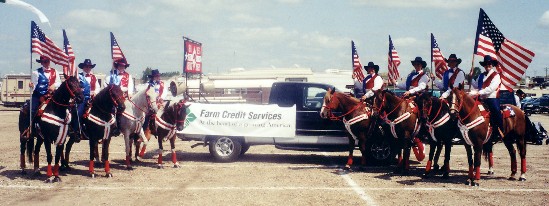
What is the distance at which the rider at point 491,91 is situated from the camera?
9.54 meters

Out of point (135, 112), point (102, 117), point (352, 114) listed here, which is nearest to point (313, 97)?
point (352, 114)

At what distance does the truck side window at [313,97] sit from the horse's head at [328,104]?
109cm

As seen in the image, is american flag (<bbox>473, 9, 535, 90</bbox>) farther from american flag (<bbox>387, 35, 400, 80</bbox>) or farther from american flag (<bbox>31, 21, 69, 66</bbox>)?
american flag (<bbox>31, 21, 69, 66</bbox>)

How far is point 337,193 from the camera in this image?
28.0ft

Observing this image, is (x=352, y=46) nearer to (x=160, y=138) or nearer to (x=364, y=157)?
(x=364, y=157)

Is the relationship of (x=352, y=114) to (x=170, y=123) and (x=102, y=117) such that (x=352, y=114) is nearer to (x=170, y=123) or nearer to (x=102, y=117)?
(x=170, y=123)

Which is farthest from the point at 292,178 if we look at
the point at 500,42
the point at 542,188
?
the point at 500,42

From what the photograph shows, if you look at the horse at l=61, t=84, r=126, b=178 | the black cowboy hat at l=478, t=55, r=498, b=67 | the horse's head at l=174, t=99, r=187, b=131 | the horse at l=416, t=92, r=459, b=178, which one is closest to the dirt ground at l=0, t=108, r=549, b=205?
the horse at l=61, t=84, r=126, b=178

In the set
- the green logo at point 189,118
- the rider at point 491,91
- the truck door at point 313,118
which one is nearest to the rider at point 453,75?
the rider at point 491,91

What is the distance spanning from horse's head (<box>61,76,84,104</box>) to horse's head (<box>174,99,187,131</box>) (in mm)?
2617

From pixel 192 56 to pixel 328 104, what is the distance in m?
7.51

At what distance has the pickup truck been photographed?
1177 centimetres

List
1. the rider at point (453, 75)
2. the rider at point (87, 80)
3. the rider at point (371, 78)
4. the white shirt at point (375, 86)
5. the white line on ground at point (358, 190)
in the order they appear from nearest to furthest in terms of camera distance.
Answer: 1. the white line on ground at point (358, 190)
2. the rider at point (453, 75)
3. the white shirt at point (375, 86)
4. the rider at point (371, 78)
5. the rider at point (87, 80)

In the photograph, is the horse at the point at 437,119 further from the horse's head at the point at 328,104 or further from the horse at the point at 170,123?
the horse at the point at 170,123
